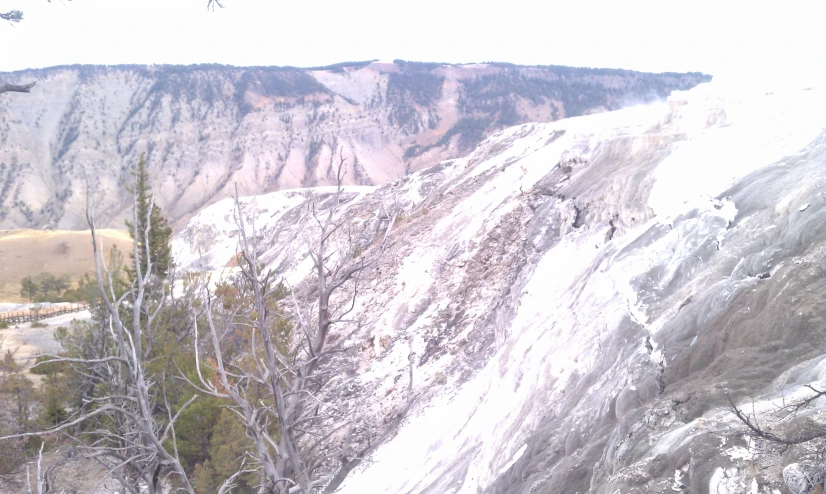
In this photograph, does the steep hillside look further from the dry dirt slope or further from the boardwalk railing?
the boardwalk railing

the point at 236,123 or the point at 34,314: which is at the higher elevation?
the point at 236,123

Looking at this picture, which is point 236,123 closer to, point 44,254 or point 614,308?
point 44,254

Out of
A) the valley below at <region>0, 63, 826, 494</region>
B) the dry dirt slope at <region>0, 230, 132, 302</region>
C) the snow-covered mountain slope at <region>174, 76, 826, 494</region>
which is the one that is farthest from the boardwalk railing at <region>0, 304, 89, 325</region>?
the snow-covered mountain slope at <region>174, 76, 826, 494</region>

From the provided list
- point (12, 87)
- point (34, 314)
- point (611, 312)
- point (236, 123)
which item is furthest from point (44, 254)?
point (611, 312)

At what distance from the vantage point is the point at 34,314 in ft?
116

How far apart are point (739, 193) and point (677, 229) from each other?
98 centimetres

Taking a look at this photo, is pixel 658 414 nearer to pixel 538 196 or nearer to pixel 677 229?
pixel 677 229

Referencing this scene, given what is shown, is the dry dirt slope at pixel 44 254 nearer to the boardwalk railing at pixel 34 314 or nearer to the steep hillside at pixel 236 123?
the boardwalk railing at pixel 34 314

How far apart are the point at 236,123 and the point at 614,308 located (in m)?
112

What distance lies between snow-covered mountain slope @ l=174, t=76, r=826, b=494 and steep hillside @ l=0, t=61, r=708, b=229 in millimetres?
77257

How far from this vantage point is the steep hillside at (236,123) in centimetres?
9794

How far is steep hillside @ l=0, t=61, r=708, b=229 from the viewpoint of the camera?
9794 centimetres

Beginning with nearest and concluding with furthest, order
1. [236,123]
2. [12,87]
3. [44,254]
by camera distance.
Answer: [12,87]
[44,254]
[236,123]

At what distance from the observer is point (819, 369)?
472 centimetres
